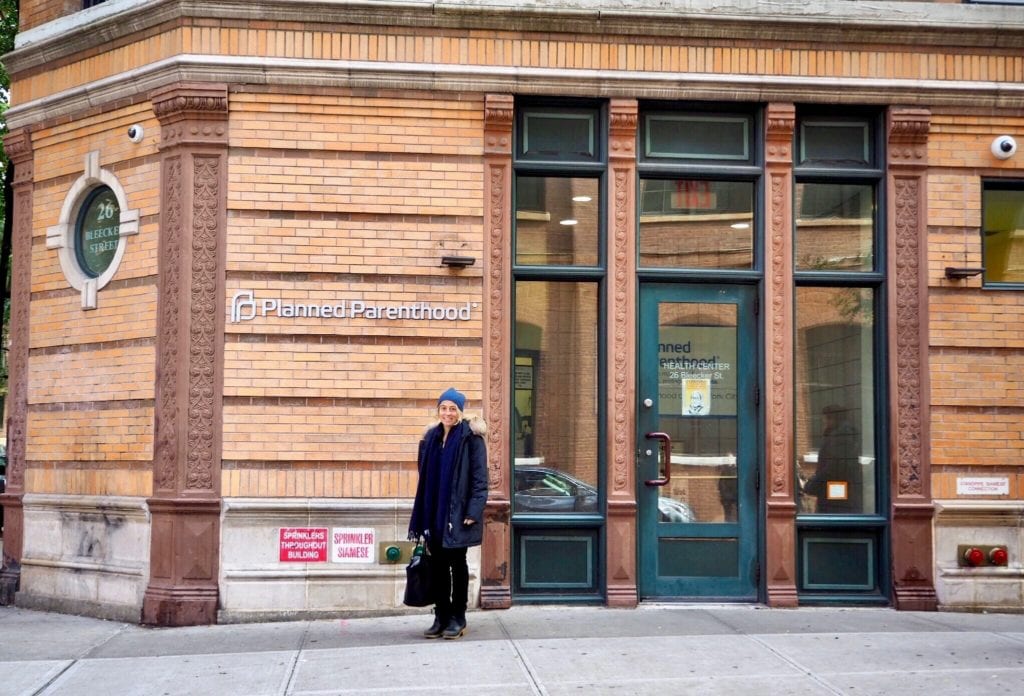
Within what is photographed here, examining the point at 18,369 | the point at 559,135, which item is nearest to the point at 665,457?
the point at 559,135

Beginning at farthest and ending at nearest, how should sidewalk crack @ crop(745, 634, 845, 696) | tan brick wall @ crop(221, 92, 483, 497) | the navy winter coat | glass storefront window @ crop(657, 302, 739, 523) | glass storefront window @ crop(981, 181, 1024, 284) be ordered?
glass storefront window @ crop(981, 181, 1024, 284) < glass storefront window @ crop(657, 302, 739, 523) < tan brick wall @ crop(221, 92, 483, 497) < the navy winter coat < sidewalk crack @ crop(745, 634, 845, 696)

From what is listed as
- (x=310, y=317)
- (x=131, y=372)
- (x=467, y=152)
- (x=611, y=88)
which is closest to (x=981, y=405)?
(x=611, y=88)

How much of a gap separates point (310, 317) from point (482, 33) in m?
2.69

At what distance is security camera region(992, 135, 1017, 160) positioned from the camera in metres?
10.5

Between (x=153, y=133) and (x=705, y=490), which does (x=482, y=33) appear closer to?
(x=153, y=133)

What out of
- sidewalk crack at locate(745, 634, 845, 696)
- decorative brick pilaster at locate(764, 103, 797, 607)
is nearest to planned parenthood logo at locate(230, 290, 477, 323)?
decorative brick pilaster at locate(764, 103, 797, 607)

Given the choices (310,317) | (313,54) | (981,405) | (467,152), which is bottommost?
(981,405)

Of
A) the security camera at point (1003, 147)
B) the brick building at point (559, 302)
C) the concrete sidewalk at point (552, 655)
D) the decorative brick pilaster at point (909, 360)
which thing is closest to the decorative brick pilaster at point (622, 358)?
the brick building at point (559, 302)

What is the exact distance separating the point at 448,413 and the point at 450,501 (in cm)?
61

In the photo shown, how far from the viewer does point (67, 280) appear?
1096 cm

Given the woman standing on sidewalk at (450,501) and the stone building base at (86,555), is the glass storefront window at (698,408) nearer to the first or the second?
the woman standing on sidewalk at (450,501)

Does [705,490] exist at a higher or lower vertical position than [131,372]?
lower

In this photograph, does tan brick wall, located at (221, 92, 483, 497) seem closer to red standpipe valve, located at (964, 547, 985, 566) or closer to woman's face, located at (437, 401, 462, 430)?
woman's face, located at (437, 401, 462, 430)

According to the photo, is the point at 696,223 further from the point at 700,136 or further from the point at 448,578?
the point at 448,578
